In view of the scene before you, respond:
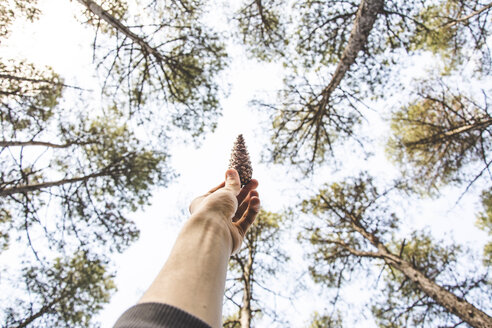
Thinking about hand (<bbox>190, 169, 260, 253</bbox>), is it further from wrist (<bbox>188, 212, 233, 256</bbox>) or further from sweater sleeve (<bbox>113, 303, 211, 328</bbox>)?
sweater sleeve (<bbox>113, 303, 211, 328</bbox>)

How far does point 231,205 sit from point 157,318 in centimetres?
83

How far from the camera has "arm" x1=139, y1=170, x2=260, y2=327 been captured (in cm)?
90

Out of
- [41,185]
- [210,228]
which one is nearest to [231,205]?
[210,228]

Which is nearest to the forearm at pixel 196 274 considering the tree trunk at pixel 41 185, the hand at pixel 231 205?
the hand at pixel 231 205

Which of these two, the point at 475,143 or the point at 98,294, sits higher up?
the point at 475,143

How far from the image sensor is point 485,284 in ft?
20.5

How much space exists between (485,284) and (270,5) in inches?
337

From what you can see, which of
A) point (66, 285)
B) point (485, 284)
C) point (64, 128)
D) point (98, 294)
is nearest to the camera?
point (485, 284)

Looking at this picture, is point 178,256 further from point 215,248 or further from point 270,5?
point 270,5

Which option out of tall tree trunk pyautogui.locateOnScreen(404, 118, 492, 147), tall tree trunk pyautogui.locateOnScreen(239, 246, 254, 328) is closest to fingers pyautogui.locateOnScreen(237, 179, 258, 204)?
tall tree trunk pyautogui.locateOnScreen(239, 246, 254, 328)

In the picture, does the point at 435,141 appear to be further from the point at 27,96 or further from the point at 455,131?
the point at 27,96

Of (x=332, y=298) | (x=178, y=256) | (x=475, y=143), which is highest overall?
(x=475, y=143)

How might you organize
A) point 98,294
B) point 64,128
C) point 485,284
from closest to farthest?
point 485,284
point 64,128
point 98,294

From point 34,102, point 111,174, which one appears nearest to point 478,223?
point 111,174
